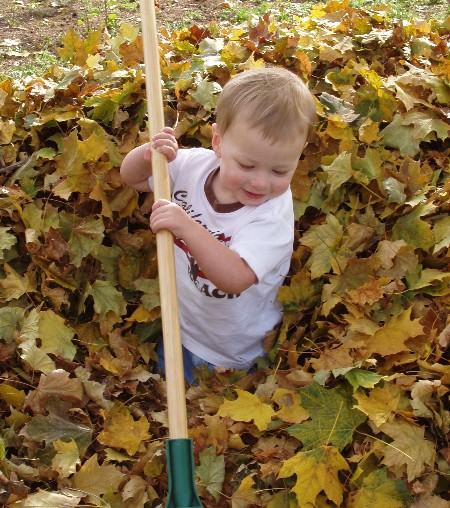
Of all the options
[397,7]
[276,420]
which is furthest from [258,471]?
[397,7]

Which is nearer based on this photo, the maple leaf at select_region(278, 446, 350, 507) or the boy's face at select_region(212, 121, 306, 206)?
the maple leaf at select_region(278, 446, 350, 507)

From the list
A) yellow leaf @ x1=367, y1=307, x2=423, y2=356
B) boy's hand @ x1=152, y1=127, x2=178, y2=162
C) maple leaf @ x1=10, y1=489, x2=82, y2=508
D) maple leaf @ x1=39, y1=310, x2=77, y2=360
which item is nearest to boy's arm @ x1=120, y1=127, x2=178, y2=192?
boy's hand @ x1=152, y1=127, x2=178, y2=162

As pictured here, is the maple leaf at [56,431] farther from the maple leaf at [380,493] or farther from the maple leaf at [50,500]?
the maple leaf at [380,493]

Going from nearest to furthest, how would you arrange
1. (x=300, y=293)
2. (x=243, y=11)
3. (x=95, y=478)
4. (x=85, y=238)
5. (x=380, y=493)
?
(x=380, y=493) < (x=95, y=478) < (x=300, y=293) < (x=85, y=238) < (x=243, y=11)

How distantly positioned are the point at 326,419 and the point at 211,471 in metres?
0.37

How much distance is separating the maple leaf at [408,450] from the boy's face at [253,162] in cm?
81

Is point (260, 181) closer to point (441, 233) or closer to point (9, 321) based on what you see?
point (441, 233)

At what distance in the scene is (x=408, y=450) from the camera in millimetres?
2057

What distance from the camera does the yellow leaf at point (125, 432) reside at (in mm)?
2264

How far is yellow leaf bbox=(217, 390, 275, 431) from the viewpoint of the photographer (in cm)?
225

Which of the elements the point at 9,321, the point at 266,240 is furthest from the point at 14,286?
the point at 266,240

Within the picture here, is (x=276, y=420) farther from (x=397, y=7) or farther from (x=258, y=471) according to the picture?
(x=397, y=7)

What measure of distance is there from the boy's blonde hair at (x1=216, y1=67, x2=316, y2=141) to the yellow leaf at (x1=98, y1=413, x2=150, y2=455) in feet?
3.24

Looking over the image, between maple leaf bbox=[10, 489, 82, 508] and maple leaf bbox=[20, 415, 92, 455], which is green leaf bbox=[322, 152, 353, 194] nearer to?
maple leaf bbox=[20, 415, 92, 455]
